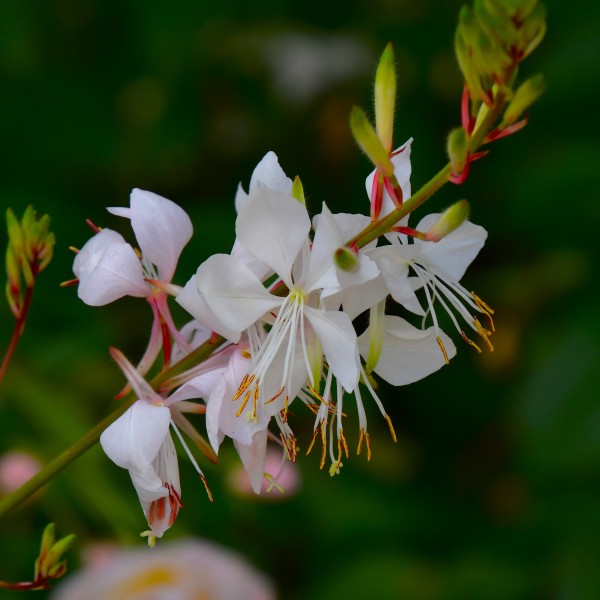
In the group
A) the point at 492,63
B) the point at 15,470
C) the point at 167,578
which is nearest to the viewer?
the point at 492,63

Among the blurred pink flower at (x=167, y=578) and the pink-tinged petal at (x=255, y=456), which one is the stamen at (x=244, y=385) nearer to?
the pink-tinged petal at (x=255, y=456)

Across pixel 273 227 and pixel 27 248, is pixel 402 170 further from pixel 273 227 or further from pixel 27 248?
pixel 27 248

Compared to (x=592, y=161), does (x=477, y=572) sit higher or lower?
lower

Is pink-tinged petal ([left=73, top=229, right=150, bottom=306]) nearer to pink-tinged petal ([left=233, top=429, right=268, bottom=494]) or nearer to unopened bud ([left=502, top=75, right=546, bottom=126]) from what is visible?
pink-tinged petal ([left=233, top=429, right=268, bottom=494])

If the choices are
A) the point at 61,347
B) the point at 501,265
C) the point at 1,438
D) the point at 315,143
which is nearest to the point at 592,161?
the point at 501,265

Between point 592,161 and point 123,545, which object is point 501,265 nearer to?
point 592,161

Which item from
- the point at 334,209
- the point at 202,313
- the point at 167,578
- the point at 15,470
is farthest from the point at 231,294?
the point at 334,209
